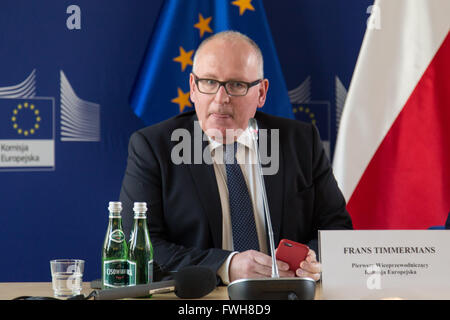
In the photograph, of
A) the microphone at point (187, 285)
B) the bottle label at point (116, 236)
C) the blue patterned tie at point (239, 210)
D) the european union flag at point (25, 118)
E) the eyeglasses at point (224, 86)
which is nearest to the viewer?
the microphone at point (187, 285)

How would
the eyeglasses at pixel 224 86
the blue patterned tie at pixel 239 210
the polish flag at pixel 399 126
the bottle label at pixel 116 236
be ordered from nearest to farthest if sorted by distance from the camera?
the bottle label at pixel 116 236, the blue patterned tie at pixel 239 210, the eyeglasses at pixel 224 86, the polish flag at pixel 399 126

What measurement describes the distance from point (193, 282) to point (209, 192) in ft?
2.79

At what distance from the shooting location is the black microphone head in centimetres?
146

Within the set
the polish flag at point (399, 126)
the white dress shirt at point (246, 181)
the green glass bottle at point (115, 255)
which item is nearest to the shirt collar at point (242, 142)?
the white dress shirt at point (246, 181)

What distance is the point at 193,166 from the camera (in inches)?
92.0

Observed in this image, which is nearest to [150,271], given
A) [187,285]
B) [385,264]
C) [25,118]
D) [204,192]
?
[187,285]

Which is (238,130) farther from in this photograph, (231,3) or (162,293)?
(162,293)

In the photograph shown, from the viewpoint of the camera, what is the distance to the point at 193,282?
4.82 feet

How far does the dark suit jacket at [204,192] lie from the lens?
89.7 inches

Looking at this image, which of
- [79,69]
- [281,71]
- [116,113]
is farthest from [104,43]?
[281,71]

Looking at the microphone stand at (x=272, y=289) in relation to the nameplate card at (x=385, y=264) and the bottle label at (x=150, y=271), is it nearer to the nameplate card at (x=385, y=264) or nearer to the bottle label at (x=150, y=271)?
the nameplate card at (x=385, y=264)

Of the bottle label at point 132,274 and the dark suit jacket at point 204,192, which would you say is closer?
the bottle label at point 132,274

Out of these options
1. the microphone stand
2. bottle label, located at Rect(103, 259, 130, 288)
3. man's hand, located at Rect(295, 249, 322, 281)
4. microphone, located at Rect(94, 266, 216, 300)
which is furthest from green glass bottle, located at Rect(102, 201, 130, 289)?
man's hand, located at Rect(295, 249, 322, 281)

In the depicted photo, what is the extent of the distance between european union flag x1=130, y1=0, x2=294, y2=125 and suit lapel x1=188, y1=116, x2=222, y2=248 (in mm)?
540
